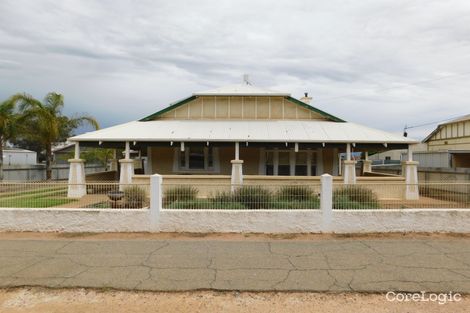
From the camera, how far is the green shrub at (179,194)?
8.58 m

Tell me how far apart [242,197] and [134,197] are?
2.80 meters

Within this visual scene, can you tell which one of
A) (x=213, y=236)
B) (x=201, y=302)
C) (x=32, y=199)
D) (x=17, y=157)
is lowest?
(x=201, y=302)

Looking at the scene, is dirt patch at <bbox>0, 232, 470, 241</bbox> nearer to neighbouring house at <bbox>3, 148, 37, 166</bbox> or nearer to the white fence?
the white fence

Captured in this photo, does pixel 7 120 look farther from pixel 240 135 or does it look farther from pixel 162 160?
pixel 240 135

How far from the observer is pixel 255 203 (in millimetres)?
8594

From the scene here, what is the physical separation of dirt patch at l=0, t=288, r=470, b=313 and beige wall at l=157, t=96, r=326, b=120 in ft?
44.0

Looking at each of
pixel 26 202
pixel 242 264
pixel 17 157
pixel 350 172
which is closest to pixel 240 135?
pixel 350 172

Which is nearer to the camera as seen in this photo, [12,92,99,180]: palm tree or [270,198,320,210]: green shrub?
[270,198,320,210]: green shrub

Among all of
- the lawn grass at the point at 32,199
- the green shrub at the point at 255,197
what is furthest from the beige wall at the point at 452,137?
the lawn grass at the point at 32,199

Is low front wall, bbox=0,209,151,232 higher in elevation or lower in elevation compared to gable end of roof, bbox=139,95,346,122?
lower

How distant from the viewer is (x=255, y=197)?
28.2ft

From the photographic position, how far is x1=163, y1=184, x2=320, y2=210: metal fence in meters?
8.53

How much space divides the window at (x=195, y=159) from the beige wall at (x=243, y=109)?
175 cm

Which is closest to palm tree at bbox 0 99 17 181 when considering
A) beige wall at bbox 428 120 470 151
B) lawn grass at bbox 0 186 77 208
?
lawn grass at bbox 0 186 77 208
